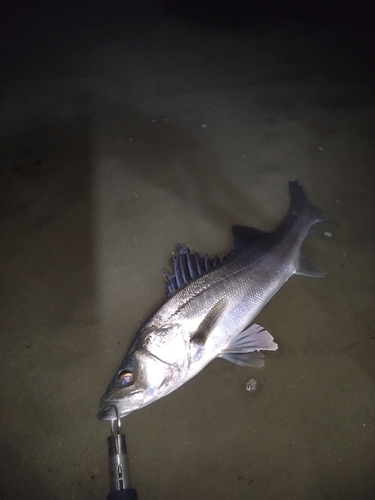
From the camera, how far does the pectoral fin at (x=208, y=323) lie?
6.64 ft

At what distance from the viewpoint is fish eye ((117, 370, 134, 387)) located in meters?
1.84

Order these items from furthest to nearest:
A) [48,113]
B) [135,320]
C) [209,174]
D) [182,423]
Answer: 1. [48,113]
2. [209,174]
3. [135,320]
4. [182,423]

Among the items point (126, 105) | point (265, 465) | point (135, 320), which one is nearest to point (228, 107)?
point (126, 105)

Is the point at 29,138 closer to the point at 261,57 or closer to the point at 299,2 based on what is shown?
the point at 261,57

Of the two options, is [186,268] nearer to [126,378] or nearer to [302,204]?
[126,378]

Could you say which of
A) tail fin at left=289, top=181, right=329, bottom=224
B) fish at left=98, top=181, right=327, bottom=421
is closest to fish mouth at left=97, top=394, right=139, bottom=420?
fish at left=98, top=181, right=327, bottom=421

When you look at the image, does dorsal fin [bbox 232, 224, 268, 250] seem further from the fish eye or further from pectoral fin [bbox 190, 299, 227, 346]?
the fish eye

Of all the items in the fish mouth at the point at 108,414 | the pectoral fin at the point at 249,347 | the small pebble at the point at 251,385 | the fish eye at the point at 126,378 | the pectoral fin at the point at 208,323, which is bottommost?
the small pebble at the point at 251,385

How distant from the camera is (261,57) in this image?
190 inches

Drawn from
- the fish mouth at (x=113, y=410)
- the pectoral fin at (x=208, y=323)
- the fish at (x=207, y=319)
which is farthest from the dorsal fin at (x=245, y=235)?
the fish mouth at (x=113, y=410)

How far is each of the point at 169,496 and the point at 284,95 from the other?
428 cm

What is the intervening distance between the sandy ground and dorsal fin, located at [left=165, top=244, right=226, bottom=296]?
24cm

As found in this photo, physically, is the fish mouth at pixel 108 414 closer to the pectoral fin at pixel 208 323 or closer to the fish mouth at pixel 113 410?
the fish mouth at pixel 113 410

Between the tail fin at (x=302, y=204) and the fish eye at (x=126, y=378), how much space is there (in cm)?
186
